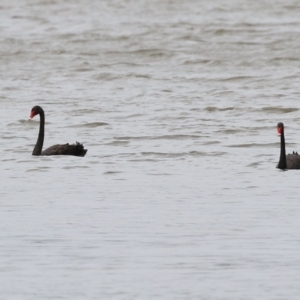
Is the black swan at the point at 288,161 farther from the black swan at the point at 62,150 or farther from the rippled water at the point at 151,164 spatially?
the black swan at the point at 62,150

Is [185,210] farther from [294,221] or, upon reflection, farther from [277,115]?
[277,115]

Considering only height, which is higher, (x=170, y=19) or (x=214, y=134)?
(x=170, y=19)

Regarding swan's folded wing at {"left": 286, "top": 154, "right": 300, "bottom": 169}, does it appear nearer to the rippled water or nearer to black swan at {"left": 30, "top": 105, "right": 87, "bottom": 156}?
the rippled water

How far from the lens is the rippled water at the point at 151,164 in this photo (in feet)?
28.0

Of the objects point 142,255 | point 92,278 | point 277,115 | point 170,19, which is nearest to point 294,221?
point 142,255

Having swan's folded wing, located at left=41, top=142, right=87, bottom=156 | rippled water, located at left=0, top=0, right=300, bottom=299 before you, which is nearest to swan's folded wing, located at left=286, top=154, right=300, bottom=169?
rippled water, located at left=0, top=0, right=300, bottom=299

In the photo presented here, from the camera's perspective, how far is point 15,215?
10.8m

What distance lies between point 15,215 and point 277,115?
1033 cm

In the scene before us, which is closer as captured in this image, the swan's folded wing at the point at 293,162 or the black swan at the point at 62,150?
the swan's folded wing at the point at 293,162

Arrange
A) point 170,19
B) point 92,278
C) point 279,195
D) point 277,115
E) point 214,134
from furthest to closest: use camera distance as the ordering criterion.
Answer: point 170,19 < point 277,115 < point 214,134 < point 279,195 < point 92,278

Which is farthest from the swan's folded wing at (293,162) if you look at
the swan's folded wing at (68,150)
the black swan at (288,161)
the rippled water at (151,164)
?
the swan's folded wing at (68,150)

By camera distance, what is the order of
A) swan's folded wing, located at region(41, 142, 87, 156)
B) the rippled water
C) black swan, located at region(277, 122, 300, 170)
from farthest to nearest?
1. swan's folded wing, located at region(41, 142, 87, 156)
2. black swan, located at region(277, 122, 300, 170)
3. the rippled water

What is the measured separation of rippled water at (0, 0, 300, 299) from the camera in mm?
8547

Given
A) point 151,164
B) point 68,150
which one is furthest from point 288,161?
point 68,150
